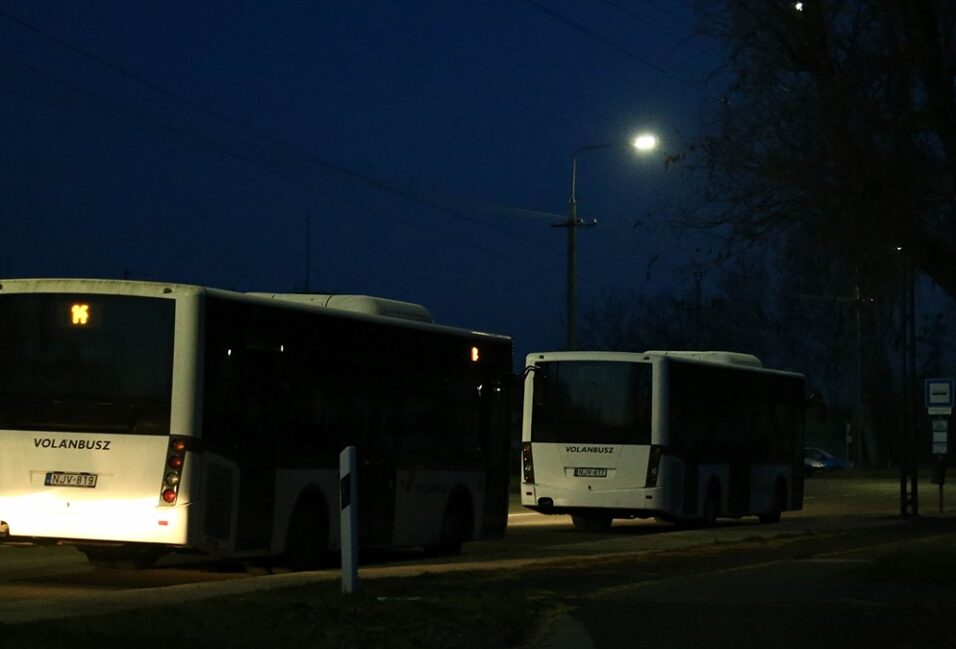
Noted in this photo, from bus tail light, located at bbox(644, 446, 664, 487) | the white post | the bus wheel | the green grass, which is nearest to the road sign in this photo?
the bus wheel

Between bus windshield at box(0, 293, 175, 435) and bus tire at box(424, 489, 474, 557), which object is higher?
bus windshield at box(0, 293, 175, 435)

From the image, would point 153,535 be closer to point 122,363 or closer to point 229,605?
point 122,363

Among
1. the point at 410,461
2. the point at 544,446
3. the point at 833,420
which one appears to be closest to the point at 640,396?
the point at 544,446

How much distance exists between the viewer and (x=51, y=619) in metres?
12.1

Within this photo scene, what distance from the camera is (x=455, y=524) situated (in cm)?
2294

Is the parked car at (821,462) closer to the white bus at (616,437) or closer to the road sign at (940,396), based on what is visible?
the road sign at (940,396)

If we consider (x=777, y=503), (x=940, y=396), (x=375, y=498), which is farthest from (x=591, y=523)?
(x=375, y=498)

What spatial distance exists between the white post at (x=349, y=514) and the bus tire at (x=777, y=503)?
22660mm

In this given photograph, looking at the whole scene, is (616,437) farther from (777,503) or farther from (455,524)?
(455,524)

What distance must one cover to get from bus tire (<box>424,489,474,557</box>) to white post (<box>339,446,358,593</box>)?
8471 millimetres

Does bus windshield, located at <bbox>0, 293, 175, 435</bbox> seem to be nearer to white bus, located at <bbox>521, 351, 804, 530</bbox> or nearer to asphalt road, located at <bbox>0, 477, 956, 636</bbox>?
asphalt road, located at <bbox>0, 477, 956, 636</bbox>

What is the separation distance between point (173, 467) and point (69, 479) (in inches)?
40.4

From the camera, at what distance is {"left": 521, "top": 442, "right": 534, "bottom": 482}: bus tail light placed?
3053 cm

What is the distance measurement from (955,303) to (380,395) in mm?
6799
